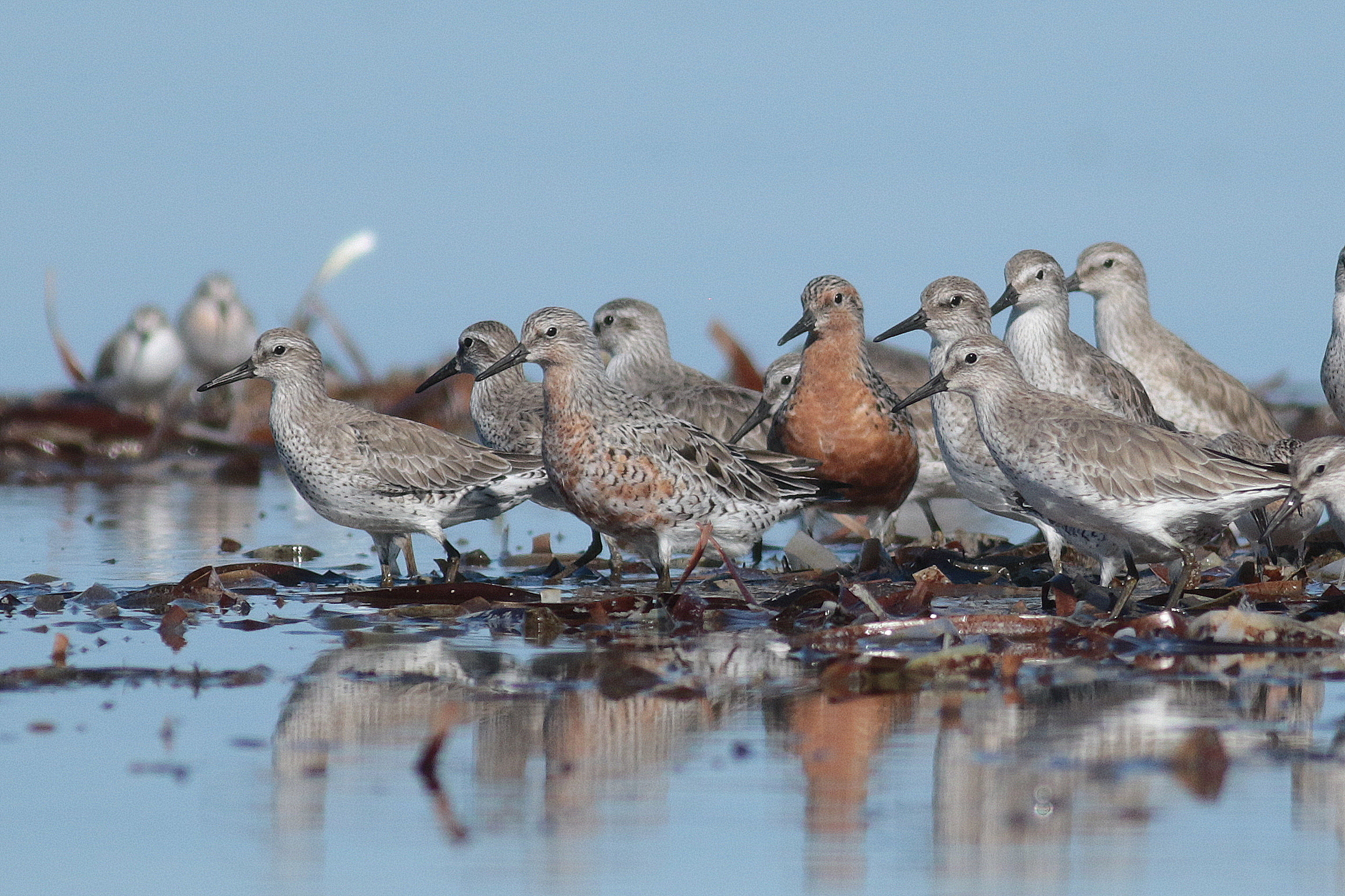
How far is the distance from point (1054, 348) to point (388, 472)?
393cm

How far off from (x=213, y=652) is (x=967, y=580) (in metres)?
3.76

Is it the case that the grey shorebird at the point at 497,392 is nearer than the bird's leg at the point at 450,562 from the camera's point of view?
No

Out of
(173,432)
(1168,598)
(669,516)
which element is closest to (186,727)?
(669,516)

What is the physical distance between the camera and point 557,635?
22.9ft

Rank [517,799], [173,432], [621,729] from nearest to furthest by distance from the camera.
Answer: [517,799] < [621,729] < [173,432]

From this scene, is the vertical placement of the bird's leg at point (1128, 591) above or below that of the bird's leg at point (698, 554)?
below

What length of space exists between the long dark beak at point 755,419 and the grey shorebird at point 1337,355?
124 inches

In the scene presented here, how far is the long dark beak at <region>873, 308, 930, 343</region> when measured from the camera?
10312 millimetres

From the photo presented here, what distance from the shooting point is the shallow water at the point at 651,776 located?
4000 millimetres

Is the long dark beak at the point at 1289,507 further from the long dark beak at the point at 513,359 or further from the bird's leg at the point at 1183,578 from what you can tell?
the long dark beak at the point at 513,359

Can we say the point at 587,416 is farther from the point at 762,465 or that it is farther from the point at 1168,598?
the point at 1168,598

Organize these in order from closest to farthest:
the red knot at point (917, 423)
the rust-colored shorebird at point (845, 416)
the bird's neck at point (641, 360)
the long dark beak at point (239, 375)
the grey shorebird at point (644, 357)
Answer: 1. the rust-colored shorebird at point (845, 416)
2. the long dark beak at point (239, 375)
3. the red knot at point (917, 423)
4. the grey shorebird at point (644, 357)
5. the bird's neck at point (641, 360)

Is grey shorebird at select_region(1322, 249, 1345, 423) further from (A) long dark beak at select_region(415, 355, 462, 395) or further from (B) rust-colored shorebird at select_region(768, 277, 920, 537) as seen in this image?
(A) long dark beak at select_region(415, 355, 462, 395)

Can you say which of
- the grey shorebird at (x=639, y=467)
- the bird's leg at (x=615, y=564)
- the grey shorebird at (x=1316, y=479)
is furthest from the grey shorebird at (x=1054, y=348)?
the bird's leg at (x=615, y=564)
